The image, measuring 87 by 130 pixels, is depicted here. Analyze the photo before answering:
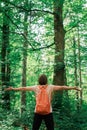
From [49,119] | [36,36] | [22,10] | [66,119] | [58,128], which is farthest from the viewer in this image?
[36,36]

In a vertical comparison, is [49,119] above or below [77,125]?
above

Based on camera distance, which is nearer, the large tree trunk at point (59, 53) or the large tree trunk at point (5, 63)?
the large tree trunk at point (59, 53)

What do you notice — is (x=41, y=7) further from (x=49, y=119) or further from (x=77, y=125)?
(x=49, y=119)

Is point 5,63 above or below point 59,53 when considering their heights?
below

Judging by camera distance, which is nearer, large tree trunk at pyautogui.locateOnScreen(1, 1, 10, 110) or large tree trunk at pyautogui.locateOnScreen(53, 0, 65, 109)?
large tree trunk at pyautogui.locateOnScreen(53, 0, 65, 109)

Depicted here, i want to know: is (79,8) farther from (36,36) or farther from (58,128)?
(58,128)

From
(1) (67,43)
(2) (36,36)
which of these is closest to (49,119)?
(2) (36,36)

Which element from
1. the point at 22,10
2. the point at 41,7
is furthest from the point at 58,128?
the point at 41,7

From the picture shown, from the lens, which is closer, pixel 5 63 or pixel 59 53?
pixel 59 53

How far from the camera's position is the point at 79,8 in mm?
17859

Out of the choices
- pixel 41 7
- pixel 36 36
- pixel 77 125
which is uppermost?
pixel 41 7

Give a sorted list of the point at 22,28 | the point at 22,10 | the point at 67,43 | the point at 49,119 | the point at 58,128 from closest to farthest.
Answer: the point at 49,119
the point at 58,128
the point at 22,10
the point at 22,28
the point at 67,43

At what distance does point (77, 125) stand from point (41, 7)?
268 inches

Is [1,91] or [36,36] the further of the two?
[36,36]
